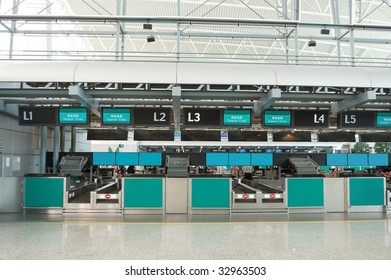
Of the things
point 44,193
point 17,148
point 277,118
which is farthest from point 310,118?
point 17,148

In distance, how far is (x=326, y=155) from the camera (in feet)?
55.6

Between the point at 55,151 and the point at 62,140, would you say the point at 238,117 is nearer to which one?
the point at 55,151

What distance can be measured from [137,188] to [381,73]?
286 inches

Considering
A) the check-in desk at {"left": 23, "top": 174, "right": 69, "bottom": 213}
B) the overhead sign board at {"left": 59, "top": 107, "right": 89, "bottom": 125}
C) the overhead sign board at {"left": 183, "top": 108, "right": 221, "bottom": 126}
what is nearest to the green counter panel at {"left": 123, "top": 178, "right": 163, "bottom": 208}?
the check-in desk at {"left": 23, "top": 174, "right": 69, "bottom": 213}

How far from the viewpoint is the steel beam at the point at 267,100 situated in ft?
25.2

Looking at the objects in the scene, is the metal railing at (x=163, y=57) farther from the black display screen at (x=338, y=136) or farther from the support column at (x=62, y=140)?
the support column at (x=62, y=140)

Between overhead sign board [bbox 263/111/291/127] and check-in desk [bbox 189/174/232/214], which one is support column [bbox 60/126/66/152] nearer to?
check-in desk [bbox 189/174/232/214]

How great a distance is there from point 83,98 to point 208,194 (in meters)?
4.35

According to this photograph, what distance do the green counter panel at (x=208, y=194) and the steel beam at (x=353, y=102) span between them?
14.0 feet

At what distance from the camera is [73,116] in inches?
357

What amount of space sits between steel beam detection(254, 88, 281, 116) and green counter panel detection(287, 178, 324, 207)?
2.29m

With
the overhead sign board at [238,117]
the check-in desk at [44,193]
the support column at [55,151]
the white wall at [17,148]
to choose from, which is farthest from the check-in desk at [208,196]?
the support column at [55,151]

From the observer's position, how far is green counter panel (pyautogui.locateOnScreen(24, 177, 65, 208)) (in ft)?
27.3
